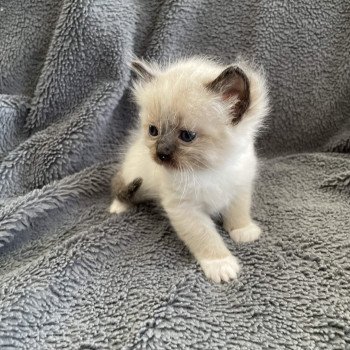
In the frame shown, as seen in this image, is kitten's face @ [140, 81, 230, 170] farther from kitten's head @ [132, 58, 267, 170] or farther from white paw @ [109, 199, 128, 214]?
white paw @ [109, 199, 128, 214]

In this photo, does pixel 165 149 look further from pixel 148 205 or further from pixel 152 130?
pixel 148 205

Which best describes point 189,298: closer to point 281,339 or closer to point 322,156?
point 281,339

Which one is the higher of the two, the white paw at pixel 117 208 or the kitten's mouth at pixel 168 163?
the kitten's mouth at pixel 168 163

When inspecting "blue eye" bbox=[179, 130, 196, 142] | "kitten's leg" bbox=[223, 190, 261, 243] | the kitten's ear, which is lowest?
"kitten's leg" bbox=[223, 190, 261, 243]

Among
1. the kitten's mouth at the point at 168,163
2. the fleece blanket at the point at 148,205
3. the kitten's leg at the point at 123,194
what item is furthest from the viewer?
the kitten's leg at the point at 123,194

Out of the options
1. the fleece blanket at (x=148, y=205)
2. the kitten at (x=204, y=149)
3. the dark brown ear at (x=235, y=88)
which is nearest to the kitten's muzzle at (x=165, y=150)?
the kitten at (x=204, y=149)

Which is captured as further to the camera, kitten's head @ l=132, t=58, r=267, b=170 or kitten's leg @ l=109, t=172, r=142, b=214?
kitten's leg @ l=109, t=172, r=142, b=214

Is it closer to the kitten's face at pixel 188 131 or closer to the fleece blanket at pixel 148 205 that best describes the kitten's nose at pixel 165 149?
the kitten's face at pixel 188 131

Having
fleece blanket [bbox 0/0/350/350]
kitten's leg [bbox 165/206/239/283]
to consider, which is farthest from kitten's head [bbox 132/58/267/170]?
fleece blanket [bbox 0/0/350/350]
